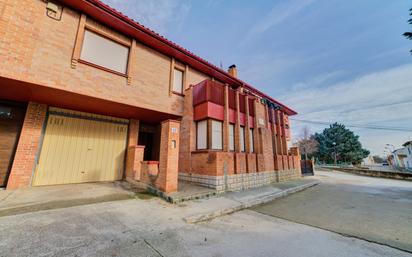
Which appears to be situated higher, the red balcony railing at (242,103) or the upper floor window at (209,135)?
the red balcony railing at (242,103)

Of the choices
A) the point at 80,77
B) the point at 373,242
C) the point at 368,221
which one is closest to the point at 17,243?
the point at 80,77

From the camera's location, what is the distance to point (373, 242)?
3.18 metres

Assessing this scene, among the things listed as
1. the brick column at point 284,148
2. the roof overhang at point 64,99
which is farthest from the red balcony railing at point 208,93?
the brick column at point 284,148

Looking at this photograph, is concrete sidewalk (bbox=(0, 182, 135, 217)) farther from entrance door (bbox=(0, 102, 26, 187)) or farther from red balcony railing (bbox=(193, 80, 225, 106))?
red balcony railing (bbox=(193, 80, 225, 106))

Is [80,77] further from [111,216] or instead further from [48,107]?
[111,216]

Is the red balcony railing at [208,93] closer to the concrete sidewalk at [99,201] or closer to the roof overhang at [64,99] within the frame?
the roof overhang at [64,99]

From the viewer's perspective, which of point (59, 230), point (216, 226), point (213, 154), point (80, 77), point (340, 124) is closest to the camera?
point (59, 230)

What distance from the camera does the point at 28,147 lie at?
662 centimetres

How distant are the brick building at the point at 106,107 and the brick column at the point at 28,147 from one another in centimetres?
3

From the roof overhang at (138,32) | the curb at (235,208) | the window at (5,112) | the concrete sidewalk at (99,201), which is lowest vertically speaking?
the curb at (235,208)

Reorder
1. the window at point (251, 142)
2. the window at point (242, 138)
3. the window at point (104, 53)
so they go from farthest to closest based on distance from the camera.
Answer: the window at point (251, 142)
the window at point (242, 138)
the window at point (104, 53)

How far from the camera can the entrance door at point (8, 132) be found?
654 centimetres

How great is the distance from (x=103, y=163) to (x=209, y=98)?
6501 millimetres

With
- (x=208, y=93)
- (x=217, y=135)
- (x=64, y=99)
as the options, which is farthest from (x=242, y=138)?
(x=64, y=99)
